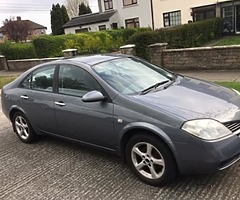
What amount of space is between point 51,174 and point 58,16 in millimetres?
46423

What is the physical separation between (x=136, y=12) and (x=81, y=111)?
2979 centimetres

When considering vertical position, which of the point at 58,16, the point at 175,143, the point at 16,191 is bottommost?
the point at 16,191

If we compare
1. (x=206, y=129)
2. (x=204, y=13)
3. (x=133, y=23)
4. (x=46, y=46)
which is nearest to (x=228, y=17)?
(x=204, y=13)

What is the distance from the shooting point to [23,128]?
17.4 feet

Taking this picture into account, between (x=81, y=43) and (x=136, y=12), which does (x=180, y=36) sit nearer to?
(x=81, y=43)

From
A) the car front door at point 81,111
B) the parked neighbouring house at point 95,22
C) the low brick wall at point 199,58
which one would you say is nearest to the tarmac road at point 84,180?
the car front door at point 81,111

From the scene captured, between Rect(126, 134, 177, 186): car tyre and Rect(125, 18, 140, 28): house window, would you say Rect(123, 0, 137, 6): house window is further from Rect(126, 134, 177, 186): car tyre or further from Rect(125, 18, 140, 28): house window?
Rect(126, 134, 177, 186): car tyre

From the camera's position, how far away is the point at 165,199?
3.22m

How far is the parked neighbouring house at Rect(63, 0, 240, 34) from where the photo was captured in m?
26.7

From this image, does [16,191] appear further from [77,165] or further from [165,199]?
[165,199]

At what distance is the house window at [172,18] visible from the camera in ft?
98.7

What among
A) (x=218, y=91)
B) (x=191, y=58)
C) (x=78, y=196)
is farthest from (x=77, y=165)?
(x=191, y=58)

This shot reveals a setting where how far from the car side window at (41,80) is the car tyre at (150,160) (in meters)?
1.73

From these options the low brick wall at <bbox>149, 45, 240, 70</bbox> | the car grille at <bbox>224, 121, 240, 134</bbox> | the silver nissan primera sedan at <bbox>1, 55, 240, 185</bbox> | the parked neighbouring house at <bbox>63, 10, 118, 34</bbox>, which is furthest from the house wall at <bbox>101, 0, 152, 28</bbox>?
the car grille at <bbox>224, 121, 240, 134</bbox>
